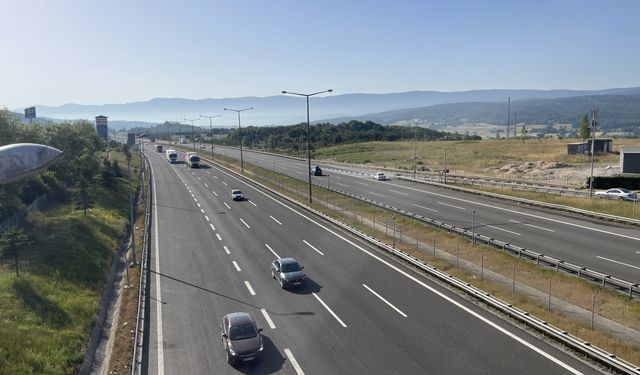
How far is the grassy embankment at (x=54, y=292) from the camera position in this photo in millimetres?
19675

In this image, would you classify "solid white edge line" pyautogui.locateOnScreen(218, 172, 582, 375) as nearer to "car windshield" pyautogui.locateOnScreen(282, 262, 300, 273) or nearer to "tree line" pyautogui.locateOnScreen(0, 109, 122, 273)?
"car windshield" pyautogui.locateOnScreen(282, 262, 300, 273)

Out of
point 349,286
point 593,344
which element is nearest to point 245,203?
point 349,286

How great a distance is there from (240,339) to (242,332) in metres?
0.37

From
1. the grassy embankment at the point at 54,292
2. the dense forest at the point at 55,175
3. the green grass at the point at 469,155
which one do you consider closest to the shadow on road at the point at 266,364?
the grassy embankment at the point at 54,292

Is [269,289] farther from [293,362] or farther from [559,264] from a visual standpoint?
[559,264]

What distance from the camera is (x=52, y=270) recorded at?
3033 cm

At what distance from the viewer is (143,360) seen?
19.3 meters

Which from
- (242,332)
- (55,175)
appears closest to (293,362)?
(242,332)

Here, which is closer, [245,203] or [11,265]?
[11,265]

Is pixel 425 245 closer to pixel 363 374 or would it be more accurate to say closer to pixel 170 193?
pixel 363 374

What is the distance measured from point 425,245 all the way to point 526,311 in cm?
1383

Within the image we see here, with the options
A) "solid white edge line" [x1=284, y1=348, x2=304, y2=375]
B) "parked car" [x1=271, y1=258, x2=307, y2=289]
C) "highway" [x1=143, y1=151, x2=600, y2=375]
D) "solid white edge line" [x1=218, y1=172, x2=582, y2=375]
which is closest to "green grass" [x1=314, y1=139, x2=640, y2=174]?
"solid white edge line" [x1=218, y1=172, x2=582, y2=375]

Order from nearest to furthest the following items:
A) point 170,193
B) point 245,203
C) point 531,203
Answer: point 531,203 → point 245,203 → point 170,193

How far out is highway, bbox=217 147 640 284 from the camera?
30.2m
